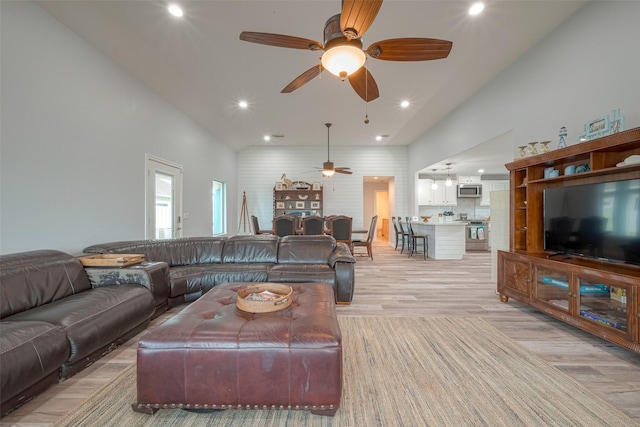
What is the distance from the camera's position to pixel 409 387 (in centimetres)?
178

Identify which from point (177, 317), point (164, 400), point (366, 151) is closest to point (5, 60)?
point (177, 317)

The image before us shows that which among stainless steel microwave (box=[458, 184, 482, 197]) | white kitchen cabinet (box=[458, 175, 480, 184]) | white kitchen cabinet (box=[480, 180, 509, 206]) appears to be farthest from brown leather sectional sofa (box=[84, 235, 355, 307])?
white kitchen cabinet (box=[480, 180, 509, 206])

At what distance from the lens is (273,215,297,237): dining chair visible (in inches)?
227

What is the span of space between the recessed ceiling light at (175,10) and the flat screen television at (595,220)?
4.32 meters

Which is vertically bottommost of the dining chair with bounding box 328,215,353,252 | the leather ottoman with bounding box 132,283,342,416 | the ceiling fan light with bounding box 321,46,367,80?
the leather ottoman with bounding box 132,283,342,416

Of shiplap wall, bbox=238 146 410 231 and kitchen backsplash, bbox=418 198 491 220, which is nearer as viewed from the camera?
shiplap wall, bbox=238 146 410 231

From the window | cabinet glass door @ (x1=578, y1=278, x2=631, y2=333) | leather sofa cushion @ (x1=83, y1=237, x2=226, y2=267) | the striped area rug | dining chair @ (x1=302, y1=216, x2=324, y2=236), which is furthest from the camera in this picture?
the window

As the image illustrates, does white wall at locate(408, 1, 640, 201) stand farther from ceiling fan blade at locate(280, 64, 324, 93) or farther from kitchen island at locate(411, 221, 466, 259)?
ceiling fan blade at locate(280, 64, 324, 93)

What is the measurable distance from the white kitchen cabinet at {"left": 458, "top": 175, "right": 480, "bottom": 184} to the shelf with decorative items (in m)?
4.51

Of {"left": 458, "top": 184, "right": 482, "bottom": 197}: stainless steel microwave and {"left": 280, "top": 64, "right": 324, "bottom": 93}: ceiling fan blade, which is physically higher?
{"left": 280, "top": 64, "right": 324, "bottom": 93}: ceiling fan blade

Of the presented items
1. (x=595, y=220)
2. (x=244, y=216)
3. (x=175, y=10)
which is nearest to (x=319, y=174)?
(x=244, y=216)

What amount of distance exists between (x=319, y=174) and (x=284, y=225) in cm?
311

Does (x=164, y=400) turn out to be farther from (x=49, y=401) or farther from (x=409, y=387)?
(x=409, y=387)

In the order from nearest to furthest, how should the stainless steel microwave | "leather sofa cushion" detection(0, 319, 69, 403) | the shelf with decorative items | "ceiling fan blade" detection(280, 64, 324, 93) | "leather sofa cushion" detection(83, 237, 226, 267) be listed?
"leather sofa cushion" detection(0, 319, 69, 403) < "ceiling fan blade" detection(280, 64, 324, 93) < "leather sofa cushion" detection(83, 237, 226, 267) < the shelf with decorative items < the stainless steel microwave
